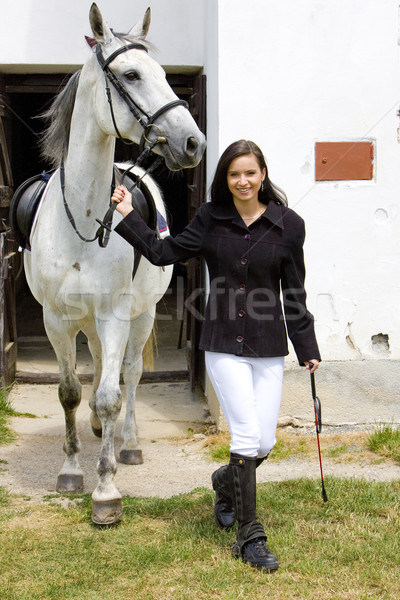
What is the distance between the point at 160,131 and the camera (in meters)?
3.39

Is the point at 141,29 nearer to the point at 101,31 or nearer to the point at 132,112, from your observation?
the point at 101,31

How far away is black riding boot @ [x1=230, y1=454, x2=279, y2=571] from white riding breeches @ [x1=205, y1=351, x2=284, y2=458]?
0.18 ft

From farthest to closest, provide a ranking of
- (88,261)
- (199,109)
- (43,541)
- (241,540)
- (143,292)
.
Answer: (199,109)
(143,292)
(88,261)
(43,541)
(241,540)

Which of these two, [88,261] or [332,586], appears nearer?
[332,586]

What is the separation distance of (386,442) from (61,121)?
297 cm

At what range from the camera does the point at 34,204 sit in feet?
14.4

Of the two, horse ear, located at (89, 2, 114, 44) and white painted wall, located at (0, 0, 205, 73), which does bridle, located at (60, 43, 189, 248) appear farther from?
white painted wall, located at (0, 0, 205, 73)

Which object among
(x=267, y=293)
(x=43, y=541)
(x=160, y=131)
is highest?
(x=160, y=131)

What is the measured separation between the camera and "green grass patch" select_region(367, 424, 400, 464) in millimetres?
4844

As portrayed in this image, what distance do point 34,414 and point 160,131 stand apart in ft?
11.0

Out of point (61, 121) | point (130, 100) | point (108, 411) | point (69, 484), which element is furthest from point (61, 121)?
point (69, 484)

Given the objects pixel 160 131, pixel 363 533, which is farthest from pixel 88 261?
pixel 363 533

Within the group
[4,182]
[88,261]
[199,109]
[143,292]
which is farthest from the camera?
[4,182]

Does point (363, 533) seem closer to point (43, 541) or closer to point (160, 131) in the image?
point (43, 541)
